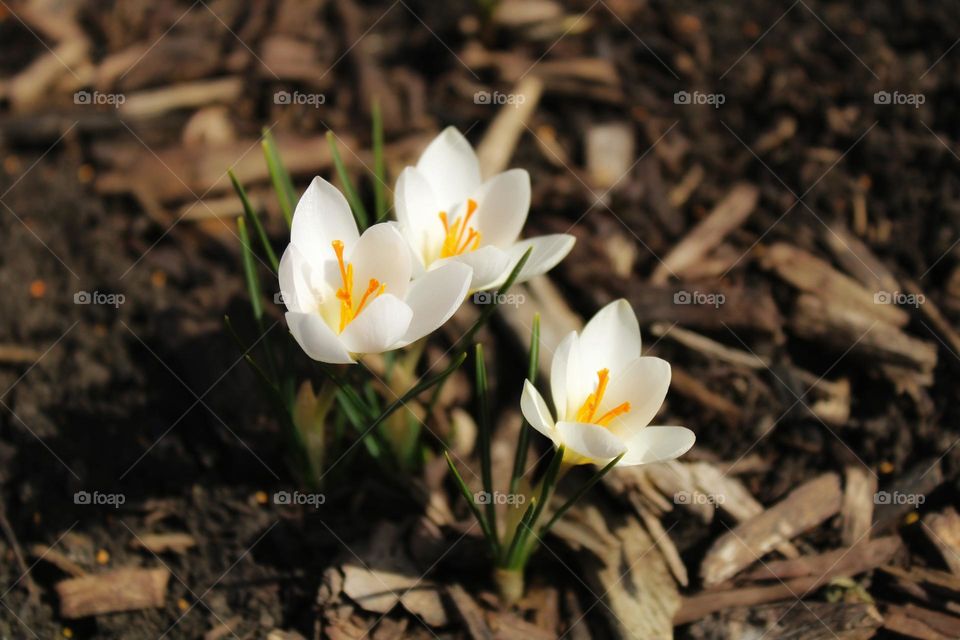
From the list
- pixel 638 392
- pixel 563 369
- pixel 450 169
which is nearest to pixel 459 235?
pixel 450 169

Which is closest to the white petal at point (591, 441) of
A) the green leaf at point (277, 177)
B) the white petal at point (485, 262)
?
the white petal at point (485, 262)

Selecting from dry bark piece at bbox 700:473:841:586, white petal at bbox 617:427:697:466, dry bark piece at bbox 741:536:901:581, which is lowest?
dry bark piece at bbox 741:536:901:581

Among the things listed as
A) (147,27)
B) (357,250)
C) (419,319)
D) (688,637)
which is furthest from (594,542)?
(147,27)

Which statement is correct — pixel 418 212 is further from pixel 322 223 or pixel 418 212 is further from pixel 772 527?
pixel 772 527

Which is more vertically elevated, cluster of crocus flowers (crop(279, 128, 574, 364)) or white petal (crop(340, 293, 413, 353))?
cluster of crocus flowers (crop(279, 128, 574, 364))

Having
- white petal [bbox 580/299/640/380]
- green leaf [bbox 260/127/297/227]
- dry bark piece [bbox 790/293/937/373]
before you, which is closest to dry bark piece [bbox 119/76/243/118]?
green leaf [bbox 260/127/297/227]

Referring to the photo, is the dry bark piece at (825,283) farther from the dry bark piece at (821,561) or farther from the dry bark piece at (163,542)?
the dry bark piece at (163,542)

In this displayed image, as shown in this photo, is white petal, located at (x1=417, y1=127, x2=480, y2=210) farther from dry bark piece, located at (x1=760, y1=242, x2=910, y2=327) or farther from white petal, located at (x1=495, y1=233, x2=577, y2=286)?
dry bark piece, located at (x1=760, y1=242, x2=910, y2=327)
